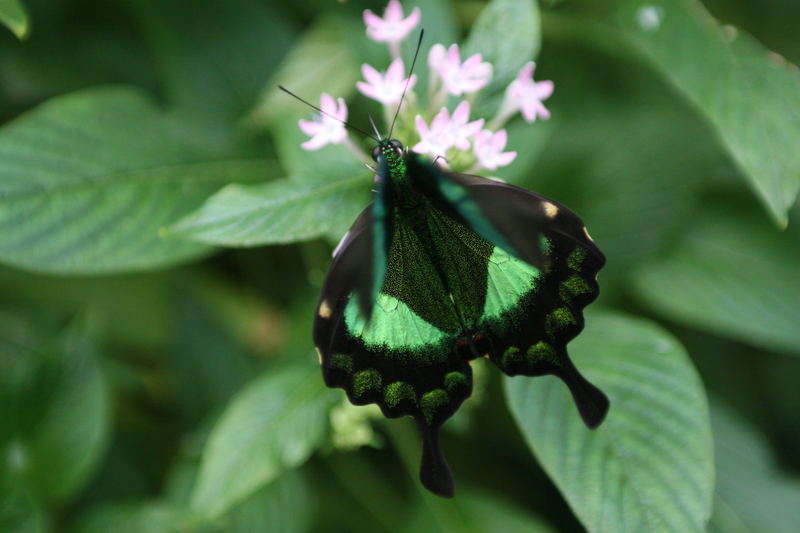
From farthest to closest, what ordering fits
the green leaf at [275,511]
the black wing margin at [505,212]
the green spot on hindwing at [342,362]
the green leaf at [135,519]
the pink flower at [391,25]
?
the green leaf at [275,511] → the green leaf at [135,519] → the pink flower at [391,25] → the green spot on hindwing at [342,362] → the black wing margin at [505,212]

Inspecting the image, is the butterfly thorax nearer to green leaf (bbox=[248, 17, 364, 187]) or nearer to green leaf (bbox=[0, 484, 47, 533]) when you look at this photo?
green leaf (bbox=[248, 17, 364, 187])

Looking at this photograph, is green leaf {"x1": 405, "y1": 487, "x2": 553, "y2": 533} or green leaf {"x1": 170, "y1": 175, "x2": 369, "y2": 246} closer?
green leaf {"x1": 170, "y1": 175, "x2": 369, "y2": 246}

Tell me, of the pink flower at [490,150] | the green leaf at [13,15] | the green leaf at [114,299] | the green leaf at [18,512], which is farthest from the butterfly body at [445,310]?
the green leaf at [114,299]

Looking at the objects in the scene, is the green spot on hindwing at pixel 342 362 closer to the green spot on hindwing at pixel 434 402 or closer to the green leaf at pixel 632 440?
the green spot on hindwing at pixel 434 402

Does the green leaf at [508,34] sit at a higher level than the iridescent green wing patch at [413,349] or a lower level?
higher

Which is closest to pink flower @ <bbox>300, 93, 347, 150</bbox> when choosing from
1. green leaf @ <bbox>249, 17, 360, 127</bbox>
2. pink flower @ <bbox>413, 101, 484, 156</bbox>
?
pink flower @ <bbox>413, 101, 484, 156</bbox>
